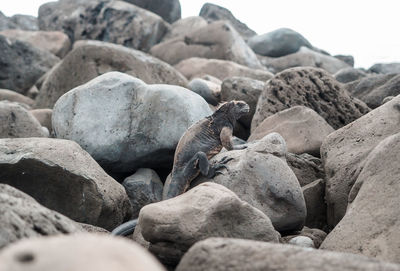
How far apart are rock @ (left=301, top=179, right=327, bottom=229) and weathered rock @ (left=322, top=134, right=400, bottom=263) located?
122 centimetres

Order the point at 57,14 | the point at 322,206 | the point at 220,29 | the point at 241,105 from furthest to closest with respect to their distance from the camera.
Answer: the point at 57,14, the point at 220,29, the point at 241,105, the point at 322,206

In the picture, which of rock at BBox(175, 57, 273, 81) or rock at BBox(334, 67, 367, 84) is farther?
rock at BBox(334, 67, 367, 84)

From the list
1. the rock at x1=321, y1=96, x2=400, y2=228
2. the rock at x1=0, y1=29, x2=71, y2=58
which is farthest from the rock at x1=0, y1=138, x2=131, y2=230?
the rock at x1=0, y1=29, x2=71, y2=58

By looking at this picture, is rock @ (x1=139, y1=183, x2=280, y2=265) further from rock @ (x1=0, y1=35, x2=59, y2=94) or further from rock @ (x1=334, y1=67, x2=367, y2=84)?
rock @ (x1=0, y1=35, x2=59, y2=94)

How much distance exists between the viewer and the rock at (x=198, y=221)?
A: 145 inches

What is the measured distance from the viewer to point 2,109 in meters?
6.65

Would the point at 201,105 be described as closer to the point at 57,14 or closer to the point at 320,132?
the point at 320,132

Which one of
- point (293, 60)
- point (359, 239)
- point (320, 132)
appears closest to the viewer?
point (359, 239)

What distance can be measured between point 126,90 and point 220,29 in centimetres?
842

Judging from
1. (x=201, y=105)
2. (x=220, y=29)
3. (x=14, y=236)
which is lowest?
(x=220, y=29)

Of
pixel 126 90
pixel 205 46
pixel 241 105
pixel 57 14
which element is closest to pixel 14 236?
pixel 126 90

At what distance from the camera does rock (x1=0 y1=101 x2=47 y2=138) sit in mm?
6633

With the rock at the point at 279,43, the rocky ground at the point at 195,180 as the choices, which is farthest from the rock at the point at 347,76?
the rock at the point at 279,43

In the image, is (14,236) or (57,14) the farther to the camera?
(57,14)
